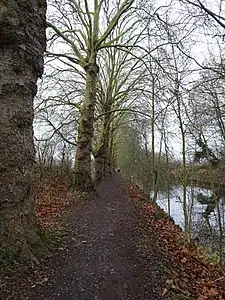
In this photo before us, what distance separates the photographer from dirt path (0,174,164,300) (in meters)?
3.49

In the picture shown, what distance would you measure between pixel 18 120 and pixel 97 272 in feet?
7.26

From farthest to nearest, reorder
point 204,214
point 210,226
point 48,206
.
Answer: point 204,214
point 210,226
point 48,206

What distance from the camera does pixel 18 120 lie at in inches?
167

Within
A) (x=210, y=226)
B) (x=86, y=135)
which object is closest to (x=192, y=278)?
(x=86, y=135)

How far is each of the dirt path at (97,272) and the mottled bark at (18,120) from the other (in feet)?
1.43

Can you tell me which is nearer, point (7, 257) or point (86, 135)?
point (7, 257)

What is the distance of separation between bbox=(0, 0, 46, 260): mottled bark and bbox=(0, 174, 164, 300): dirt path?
44 centimetres

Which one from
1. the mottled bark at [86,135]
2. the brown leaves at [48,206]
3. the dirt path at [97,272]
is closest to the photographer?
the dirt path at [97,272]

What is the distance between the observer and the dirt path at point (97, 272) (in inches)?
137

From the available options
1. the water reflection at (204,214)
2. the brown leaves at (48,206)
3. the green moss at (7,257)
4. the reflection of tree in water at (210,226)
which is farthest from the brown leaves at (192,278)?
the water reflection at (204,214)

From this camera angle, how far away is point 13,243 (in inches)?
153

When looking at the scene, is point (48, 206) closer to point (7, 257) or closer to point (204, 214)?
point (7, 257)

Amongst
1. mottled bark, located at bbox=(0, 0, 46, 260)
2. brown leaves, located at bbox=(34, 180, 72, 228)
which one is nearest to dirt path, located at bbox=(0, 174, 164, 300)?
mottled bark, located at bbox=(0, 0, 46, 260)

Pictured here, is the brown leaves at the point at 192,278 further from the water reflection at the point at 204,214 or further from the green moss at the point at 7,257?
the water reflection at the point at 204,214
